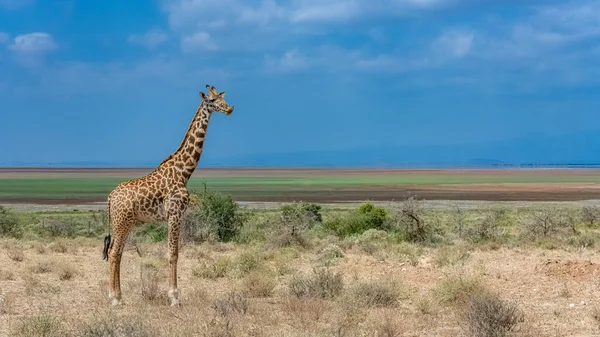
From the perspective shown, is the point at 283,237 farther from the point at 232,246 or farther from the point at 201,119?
the point at 201,119

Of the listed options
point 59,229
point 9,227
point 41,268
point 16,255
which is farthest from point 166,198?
point 59,229

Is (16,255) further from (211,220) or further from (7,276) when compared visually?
(211,220)

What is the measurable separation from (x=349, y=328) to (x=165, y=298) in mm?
3773

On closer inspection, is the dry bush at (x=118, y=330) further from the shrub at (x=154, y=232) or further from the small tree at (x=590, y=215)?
the small tree at (x=590, y=215)

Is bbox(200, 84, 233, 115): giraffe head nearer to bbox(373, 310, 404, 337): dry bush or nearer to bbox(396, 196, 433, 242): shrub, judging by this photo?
bbox(373, 310, 404, 337): dry bush

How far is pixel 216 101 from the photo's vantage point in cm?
1285

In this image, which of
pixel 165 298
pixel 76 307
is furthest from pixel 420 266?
pixel 76 307

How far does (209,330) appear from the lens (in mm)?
9938

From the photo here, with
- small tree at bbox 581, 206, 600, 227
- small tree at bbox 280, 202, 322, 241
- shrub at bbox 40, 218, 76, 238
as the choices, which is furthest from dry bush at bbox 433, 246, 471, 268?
small tree at bbox 581, 206, 600, 227

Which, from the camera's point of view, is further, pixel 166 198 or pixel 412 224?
pixel 412 224

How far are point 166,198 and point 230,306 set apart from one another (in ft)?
7.22

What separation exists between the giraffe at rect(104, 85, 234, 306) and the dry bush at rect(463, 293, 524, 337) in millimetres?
4901

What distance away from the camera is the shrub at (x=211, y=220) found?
2636 centimetres

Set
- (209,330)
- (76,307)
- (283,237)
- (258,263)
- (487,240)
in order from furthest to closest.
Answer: (487,240) < (283,237) < (258,263) < (76,307) < (209,330)
